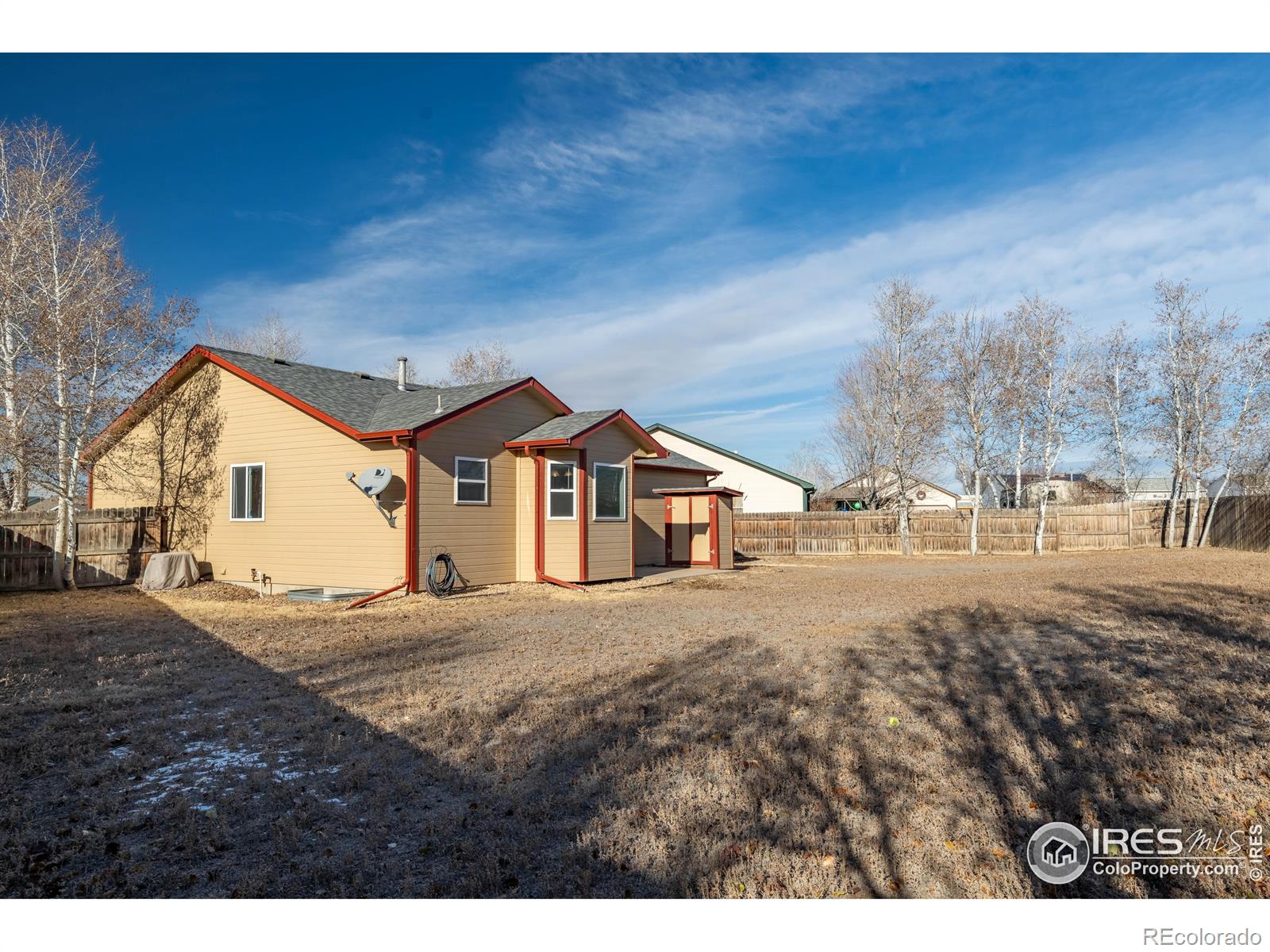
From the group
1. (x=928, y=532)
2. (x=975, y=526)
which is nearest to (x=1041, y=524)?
(x=975, y=526)

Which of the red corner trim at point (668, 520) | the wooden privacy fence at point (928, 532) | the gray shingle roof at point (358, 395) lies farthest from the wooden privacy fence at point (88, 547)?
the wooden privacy fence at point (928, 532)

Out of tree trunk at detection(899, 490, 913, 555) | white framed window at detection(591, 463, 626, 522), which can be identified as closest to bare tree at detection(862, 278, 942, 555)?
tree trunk at detection(899, 490, 913, 555)

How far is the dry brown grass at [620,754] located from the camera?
3.35m

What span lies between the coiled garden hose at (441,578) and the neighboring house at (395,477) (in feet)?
0.78

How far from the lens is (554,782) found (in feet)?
14.4

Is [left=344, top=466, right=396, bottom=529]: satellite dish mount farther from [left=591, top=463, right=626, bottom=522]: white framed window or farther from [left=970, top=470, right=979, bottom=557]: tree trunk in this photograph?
Answer: [left=970, top=470, right=979, bottom=557]: tree trunk

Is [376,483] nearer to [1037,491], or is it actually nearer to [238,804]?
[238,804]

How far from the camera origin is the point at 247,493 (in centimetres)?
1573

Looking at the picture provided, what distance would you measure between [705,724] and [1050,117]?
1073cm

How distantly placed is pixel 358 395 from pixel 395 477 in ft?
12.6

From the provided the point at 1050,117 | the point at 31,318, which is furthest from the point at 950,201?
the point at 31,318

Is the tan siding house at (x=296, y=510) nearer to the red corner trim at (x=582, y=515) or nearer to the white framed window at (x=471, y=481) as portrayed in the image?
the white framed window at (x=471, y=481)

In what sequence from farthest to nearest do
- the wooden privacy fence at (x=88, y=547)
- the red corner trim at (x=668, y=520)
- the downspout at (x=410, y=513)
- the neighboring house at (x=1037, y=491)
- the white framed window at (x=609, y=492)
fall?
the neighboring house at (x=1037, y=491), the red corner trim at (x=668, y=520), the white framed window at (x=609, y=492), the wooden privacy fence at (x=88, y=547), the downspout at (x=410, y=513)

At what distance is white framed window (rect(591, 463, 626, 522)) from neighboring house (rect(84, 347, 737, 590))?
0.03 m
